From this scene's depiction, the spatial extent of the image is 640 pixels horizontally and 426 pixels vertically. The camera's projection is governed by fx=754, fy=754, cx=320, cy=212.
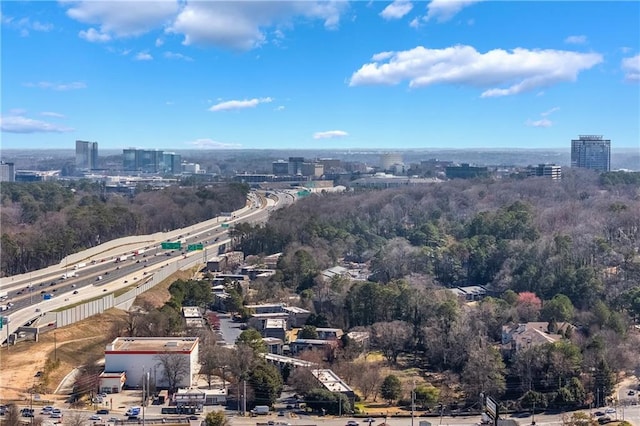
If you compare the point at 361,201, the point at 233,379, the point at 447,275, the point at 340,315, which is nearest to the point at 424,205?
Result: the point at 361,201

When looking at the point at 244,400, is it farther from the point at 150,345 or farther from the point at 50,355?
the point at 50,355

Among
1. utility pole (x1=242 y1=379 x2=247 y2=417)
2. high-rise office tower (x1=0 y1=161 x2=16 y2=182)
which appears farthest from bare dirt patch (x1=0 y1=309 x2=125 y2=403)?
high-rise office tower (x1=0 y1=161 x2=16 y2=182)

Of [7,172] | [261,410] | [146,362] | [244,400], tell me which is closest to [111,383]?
[146,362]

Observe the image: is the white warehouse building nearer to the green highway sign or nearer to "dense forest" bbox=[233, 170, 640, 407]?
"dense forest" bbox=[233, 170, 640, 407]

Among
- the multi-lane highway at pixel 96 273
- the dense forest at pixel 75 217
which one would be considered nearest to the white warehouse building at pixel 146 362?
the multi-lane highway at pixel 96 273

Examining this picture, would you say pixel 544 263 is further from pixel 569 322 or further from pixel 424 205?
pixel 424 205
